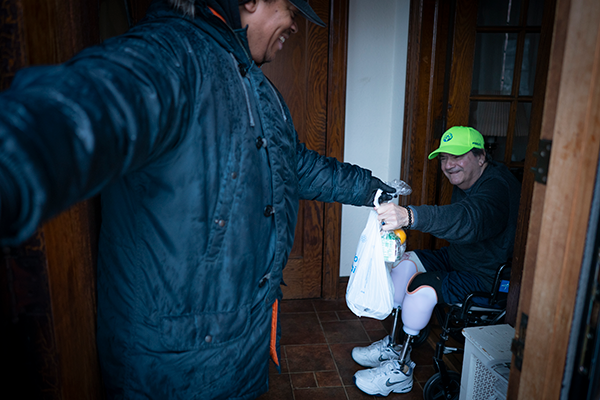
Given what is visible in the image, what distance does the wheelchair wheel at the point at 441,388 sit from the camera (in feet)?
6.76

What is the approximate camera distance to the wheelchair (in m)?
2.03

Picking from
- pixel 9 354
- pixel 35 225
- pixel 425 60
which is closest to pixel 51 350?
pixel 9 354

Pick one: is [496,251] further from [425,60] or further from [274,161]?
[274,161]

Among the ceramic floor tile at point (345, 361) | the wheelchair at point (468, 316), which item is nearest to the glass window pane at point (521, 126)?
the wheelchair at point (468, 316)

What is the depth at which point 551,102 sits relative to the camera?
881 millimetres

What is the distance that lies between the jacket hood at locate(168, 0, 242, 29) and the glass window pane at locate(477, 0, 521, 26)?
7.05 ft

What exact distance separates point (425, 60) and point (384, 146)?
69 centimetres

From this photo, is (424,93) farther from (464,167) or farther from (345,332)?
(345,332)

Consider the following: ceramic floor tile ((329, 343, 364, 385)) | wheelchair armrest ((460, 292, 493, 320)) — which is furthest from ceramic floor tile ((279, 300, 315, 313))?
wheelchair armrest ((460, 292, 493, 320))

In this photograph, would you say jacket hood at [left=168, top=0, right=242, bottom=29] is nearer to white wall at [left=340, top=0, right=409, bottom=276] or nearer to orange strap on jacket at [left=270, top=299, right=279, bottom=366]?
orange strap on jacket at [left=270, top=299, right=279, bottom=366]

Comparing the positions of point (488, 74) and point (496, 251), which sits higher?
point (488, 74)

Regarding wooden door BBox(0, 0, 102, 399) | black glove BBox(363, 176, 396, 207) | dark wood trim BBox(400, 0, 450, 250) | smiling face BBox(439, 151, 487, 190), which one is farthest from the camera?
dark wood trim BBox(400, 0, 450, 250)

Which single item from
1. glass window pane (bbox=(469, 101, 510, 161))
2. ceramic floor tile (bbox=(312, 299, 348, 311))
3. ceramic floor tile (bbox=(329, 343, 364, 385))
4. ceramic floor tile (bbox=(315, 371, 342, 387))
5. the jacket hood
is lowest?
ceramic floor tile (bbox=(315, 371, 342, 387))

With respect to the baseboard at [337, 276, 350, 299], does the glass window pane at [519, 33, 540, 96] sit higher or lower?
higher
